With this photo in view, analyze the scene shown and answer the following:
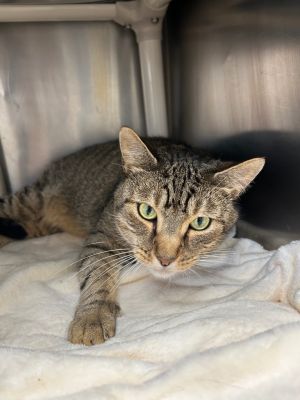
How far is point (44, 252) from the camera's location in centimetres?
192

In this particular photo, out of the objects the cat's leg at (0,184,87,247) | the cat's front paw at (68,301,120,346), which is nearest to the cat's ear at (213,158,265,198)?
the cat's front paw at (68,301,120,346)

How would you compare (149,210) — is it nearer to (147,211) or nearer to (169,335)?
(147,211)

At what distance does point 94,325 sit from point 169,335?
9.3 inches

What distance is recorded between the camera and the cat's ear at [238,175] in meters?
1.42

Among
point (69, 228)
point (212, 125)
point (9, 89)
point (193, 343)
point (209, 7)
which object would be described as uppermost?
point (209, 7)

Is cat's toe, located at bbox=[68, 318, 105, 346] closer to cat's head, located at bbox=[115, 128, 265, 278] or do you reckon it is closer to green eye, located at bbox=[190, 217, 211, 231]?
cat's head, located at bbox=[115, 128, 265, 278]

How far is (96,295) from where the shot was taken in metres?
1.49

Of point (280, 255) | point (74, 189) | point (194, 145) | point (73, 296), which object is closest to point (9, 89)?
point (74, 189)

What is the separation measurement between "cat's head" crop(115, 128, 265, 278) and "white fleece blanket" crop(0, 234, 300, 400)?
162mm

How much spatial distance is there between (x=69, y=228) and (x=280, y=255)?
101 cm

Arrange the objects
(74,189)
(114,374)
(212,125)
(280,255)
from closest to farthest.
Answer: (114,374)
(280,255)
(212,125)
(74,189)

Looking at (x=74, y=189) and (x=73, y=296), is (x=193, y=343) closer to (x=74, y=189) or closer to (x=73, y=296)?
(x=73, y=296)

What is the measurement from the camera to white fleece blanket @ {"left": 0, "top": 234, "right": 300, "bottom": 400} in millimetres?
1078

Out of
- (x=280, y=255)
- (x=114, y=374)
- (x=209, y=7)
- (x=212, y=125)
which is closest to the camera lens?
(x=114, y=374)
